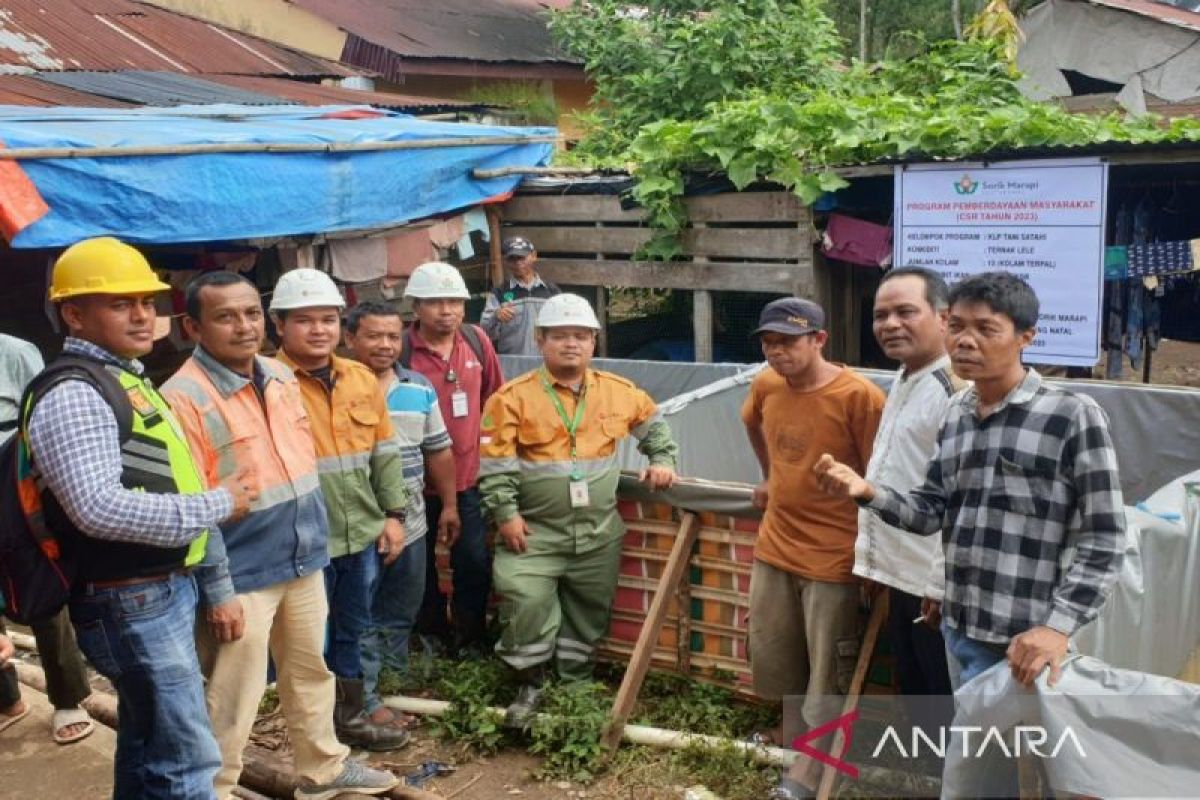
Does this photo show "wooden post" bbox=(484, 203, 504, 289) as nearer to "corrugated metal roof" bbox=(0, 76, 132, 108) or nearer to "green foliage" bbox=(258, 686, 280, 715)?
"corrugated metal roof" bbox=(0, 76, 132, 108)

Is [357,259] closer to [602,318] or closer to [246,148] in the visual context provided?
[246,148]

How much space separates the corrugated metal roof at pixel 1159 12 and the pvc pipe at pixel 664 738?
1274cm

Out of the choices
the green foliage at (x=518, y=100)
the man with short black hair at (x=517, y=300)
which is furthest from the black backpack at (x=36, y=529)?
the green foliage at (x=518, y=100)

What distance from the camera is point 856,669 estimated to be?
391 centimetres

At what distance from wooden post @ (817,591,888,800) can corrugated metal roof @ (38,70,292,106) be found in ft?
22.2

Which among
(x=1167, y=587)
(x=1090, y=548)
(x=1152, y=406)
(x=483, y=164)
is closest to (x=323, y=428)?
(x=1090, y=548)

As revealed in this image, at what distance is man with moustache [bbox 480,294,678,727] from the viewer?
4422mm

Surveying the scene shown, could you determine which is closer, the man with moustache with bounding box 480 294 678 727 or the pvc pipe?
the pvc pipe

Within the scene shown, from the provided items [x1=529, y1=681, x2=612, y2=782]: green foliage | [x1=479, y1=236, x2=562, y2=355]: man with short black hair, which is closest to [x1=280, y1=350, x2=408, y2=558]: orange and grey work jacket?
[x1=529, y1=681, x2=612, y2=782]: green foliage

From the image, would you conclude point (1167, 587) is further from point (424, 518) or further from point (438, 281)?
point (438, 281)

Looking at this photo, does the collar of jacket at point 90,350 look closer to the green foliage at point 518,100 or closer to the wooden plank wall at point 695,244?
the wooden plank wall at point 695,244

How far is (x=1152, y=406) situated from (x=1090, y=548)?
121 inches

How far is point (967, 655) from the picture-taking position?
3.04 meters

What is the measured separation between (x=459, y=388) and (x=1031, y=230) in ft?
12.7
